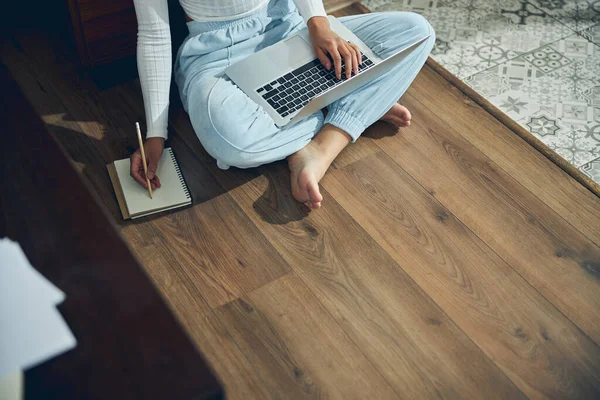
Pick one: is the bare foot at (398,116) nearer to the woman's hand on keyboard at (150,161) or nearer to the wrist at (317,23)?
the wrist at (317,23)

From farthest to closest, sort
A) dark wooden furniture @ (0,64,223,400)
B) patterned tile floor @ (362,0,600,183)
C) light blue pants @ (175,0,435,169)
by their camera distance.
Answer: patterned tile floor @ (362,0,600,183)
light blue pants @ (175,0,435,169)
dark wooden furniture @ (0,64,223,400)

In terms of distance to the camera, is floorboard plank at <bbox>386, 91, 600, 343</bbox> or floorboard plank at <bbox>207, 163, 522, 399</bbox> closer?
floorboard plank at <bbox>207, 163, 522, 399</bbox>

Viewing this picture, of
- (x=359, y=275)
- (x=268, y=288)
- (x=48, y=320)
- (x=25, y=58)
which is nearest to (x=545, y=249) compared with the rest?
(x=359, y=275)

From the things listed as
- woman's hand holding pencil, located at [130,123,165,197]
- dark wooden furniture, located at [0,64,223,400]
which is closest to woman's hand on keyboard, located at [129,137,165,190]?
woman's hand holding pencil, located at [130,123,165,197]

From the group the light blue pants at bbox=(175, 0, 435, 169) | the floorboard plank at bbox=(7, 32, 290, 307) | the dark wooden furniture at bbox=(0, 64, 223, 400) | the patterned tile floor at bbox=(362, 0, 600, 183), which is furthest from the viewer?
the patterned tile floor at bbox=(362, 0, 600, 183)

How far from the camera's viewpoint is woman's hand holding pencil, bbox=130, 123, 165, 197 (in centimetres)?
170

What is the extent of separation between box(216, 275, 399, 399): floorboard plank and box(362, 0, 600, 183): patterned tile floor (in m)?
0.92

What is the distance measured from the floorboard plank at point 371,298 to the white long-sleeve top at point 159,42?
263 mm

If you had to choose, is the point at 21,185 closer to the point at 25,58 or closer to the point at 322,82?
the point at 322,82

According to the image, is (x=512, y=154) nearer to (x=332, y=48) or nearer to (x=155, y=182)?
(x=332, y=48)

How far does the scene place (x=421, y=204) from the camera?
1.78 metres

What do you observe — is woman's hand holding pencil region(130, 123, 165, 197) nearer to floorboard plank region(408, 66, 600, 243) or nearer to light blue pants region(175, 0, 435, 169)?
light blue pants region(175, 0, 435, 169)

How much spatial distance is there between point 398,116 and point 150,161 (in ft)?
2.36

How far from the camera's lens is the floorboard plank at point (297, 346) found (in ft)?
4.66
